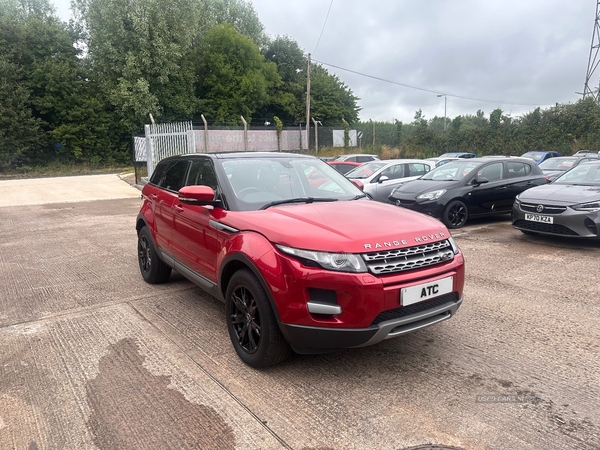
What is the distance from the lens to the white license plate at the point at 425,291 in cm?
291

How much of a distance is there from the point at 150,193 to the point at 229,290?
2.68 metres

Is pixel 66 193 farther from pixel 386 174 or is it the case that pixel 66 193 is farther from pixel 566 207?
pixel 566 207

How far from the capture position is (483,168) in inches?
372

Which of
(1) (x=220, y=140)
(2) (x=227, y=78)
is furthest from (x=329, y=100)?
(1) (x=220, y=140)

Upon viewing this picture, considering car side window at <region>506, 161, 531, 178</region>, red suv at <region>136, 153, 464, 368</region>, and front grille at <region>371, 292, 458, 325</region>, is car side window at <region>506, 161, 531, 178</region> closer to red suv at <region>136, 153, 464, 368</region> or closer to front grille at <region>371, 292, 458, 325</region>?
red suv at <region>136, 153, 464, 368</region>

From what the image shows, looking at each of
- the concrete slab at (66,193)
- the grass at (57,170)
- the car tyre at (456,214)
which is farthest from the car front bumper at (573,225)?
the grass at (57,170)

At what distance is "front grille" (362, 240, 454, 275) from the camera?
9.48 feet

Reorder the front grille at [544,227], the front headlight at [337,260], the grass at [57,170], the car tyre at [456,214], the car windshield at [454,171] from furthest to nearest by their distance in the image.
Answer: the grass at [57,170], the car windshield at [454,171], the car tyre at [456,214], the front grille at [544,227], the front headlight at [337,260]

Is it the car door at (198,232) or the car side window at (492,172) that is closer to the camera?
the car door at (198,232)

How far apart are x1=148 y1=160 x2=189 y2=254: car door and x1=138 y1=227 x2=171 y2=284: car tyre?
274 millimetres

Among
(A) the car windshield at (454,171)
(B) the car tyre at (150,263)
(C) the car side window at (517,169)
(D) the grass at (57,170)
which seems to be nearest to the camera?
(B) the car tyre at (150,263)

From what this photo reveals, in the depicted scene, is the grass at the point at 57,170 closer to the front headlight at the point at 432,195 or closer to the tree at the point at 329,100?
the tree at the point at 329,100

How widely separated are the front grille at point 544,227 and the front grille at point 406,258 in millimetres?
4645

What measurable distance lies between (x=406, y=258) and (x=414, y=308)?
34 centimetres
